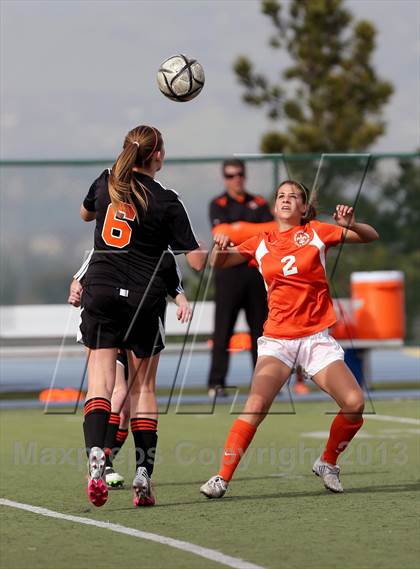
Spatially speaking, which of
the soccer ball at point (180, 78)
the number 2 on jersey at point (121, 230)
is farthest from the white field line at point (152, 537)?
the soccer ball at point (180, 78)

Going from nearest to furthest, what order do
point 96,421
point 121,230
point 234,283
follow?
point 96,421 < point 121,230 < point 234,283

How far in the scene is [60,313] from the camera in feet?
56.3

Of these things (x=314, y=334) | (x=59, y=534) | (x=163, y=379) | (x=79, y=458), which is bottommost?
(x=163, y=379)

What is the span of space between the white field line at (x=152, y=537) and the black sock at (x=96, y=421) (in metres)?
0.41

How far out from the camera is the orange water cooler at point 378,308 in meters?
17.3

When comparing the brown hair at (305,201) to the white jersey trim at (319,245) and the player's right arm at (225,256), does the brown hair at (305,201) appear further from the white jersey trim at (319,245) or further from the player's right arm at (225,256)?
the player's right arm at (225,256)

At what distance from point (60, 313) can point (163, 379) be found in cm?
202

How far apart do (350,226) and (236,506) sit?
180 cm

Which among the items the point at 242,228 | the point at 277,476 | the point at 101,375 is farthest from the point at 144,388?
the point at 242,228

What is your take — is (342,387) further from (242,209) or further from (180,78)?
(242,209)

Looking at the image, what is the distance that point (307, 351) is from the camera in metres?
7.89

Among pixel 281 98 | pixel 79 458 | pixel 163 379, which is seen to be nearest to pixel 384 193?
pixel 163 379

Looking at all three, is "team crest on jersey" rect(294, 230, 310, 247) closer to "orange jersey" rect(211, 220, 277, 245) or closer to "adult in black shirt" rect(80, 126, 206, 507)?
"adult in black shirt" rect(80, 126, 206, 507)

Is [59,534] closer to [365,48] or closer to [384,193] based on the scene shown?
[384,193]
